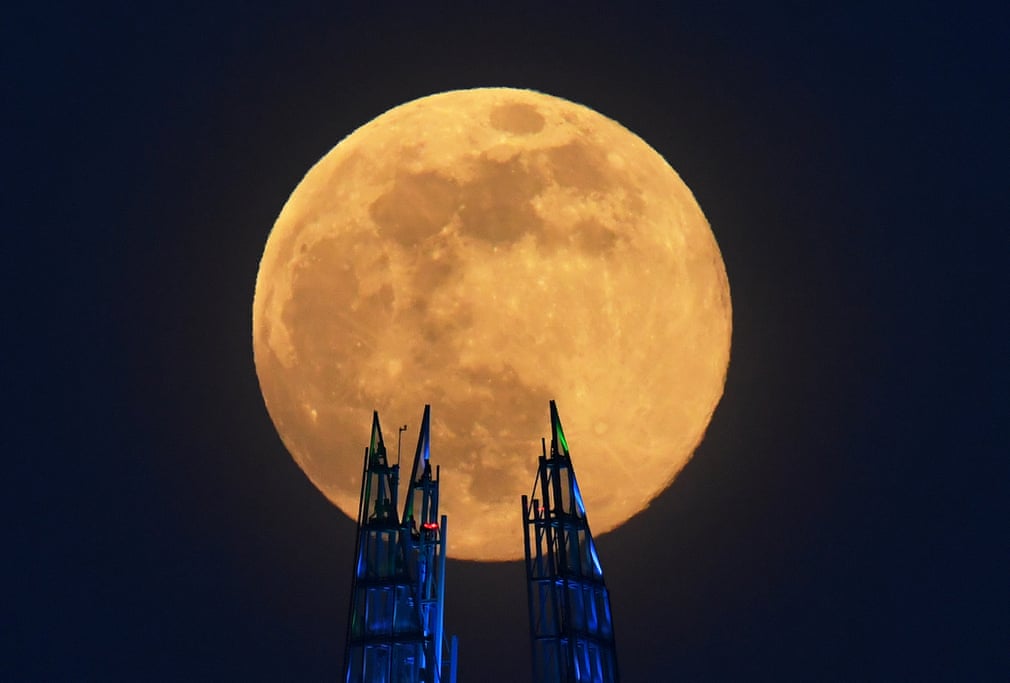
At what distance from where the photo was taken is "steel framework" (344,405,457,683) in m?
47.8

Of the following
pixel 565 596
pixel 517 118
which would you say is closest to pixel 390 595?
pixel 565 596

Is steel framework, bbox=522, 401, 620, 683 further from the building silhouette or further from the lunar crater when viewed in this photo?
the lunar crater

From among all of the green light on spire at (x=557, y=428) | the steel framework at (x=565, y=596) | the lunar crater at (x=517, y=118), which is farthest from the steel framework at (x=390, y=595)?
the lunar crater at (x=517, y=118)

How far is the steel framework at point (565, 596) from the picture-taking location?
48750mm

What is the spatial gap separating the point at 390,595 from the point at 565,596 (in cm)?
685

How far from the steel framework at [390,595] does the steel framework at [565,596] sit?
4594 millimetres

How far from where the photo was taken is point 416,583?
168 feet

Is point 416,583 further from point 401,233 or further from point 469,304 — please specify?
point 401,233

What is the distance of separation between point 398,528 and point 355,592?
3.03 meters

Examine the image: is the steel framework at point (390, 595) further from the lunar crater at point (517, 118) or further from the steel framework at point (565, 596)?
the lunar crater at point (517, 118)

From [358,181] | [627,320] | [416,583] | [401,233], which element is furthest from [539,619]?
[358,181]

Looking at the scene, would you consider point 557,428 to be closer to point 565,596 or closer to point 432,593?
point 565,596

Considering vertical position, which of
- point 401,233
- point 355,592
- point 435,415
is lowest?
point 355,592

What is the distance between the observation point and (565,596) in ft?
163
